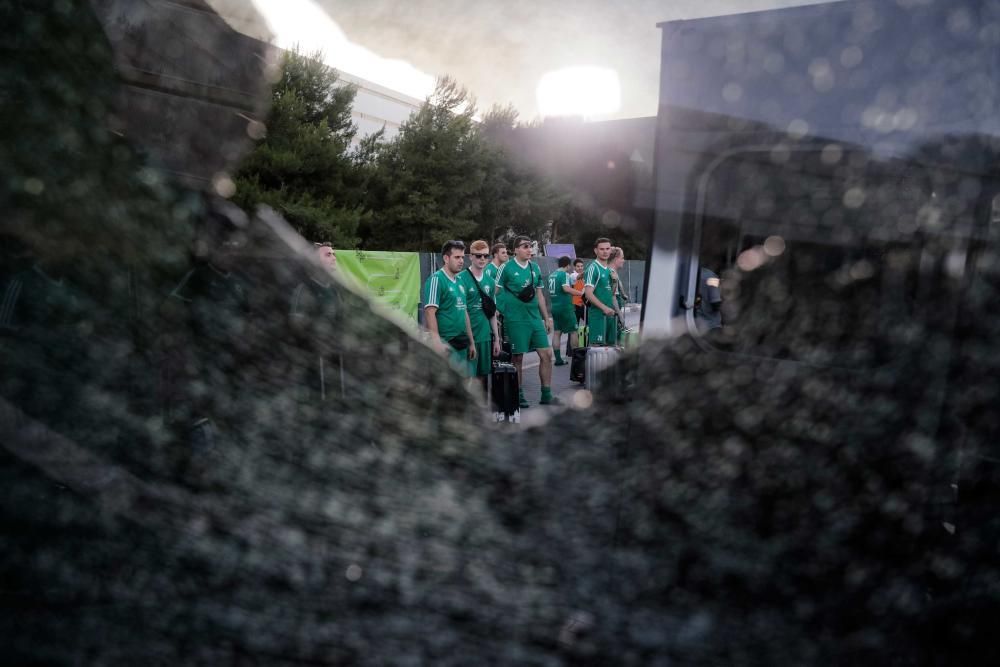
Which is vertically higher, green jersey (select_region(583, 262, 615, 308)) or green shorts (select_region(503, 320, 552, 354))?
green jersey (select_region(583, 262, 615, 308))

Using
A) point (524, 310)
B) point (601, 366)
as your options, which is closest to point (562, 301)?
point (524, 310)

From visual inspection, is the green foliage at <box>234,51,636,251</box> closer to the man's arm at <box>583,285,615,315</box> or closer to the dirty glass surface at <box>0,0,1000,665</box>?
the man's arm at <box>583,285,615,315</box>

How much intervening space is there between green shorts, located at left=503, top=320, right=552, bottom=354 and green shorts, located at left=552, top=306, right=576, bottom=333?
2.21 metres

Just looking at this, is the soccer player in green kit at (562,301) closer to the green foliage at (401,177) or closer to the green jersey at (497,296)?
the green jersey at (497,296)

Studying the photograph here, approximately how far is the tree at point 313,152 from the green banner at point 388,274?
19.3 ft

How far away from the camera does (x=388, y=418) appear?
10.3 feet

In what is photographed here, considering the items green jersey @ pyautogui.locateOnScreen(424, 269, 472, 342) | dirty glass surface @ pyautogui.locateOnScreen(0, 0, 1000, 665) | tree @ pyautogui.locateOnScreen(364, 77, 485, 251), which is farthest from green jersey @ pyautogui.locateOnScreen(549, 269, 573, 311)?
tree @ pyautogui.locateOnScreen(364, 77, 485, 251)

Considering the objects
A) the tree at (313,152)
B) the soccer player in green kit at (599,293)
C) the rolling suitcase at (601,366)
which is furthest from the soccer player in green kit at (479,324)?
the tree at (313,152)

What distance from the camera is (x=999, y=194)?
2.41 m

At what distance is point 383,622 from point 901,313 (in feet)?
7.23

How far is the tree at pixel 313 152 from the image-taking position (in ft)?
55.3

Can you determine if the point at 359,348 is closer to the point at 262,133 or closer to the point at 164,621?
the point at 262,133

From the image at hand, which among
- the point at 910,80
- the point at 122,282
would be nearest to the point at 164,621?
the point at 122,282

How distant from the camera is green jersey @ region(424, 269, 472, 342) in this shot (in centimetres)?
591
